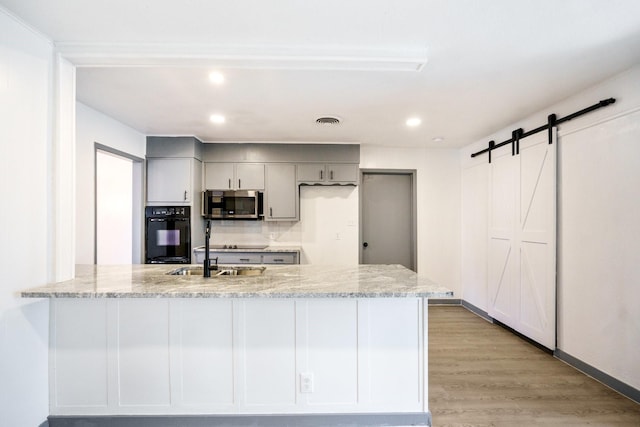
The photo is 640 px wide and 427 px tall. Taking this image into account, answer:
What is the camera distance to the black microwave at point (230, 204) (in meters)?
4.34

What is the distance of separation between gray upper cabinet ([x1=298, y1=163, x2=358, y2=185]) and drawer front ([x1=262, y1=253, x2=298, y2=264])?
3.54 feet

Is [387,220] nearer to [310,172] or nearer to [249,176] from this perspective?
[310,172]

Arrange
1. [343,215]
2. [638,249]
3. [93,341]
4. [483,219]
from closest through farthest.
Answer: [93,341] < [638,249] < [483,219] < [343,215]

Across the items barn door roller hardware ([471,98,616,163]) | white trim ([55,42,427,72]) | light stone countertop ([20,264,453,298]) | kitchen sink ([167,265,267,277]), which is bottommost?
kitchen sink ([167,265,267,277])

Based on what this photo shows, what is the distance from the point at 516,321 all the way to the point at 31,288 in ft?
14.6

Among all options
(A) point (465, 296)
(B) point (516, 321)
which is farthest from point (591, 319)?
(A) point (465, 296)

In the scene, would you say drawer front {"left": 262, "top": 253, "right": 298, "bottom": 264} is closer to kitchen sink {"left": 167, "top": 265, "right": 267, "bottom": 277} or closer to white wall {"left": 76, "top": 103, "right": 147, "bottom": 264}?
kitchen sink {"left": 167, "top": 265, "right": 267, "bottom": 277}

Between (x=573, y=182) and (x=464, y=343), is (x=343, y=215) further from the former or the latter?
(x=573, y=182)

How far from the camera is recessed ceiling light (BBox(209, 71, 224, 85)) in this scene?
232cm

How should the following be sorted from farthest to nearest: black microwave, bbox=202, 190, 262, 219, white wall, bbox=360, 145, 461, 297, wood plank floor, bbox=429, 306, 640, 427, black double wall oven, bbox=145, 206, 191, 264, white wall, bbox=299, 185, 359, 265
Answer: white wall, bbox=360, 145, 461, 297, white wall, bbox=299, 185, 359, 265, black microwave, bbox=202, 190, 262, 219, black double wall oven, bbox=145, 206, 191, 264, wood plank floor, bbox=429, 306, 640, 427

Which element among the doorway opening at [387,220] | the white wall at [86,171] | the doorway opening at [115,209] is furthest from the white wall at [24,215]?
the doorway opening at [387,220]

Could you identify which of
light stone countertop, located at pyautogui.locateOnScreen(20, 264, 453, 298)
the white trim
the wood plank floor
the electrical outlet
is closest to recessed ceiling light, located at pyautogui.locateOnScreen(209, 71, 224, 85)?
the white trim

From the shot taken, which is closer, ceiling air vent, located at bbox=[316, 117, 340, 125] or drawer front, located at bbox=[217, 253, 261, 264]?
ceiling air vent, located at bbox=[316, 117, 340, 125]

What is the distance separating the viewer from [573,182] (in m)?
2.83
